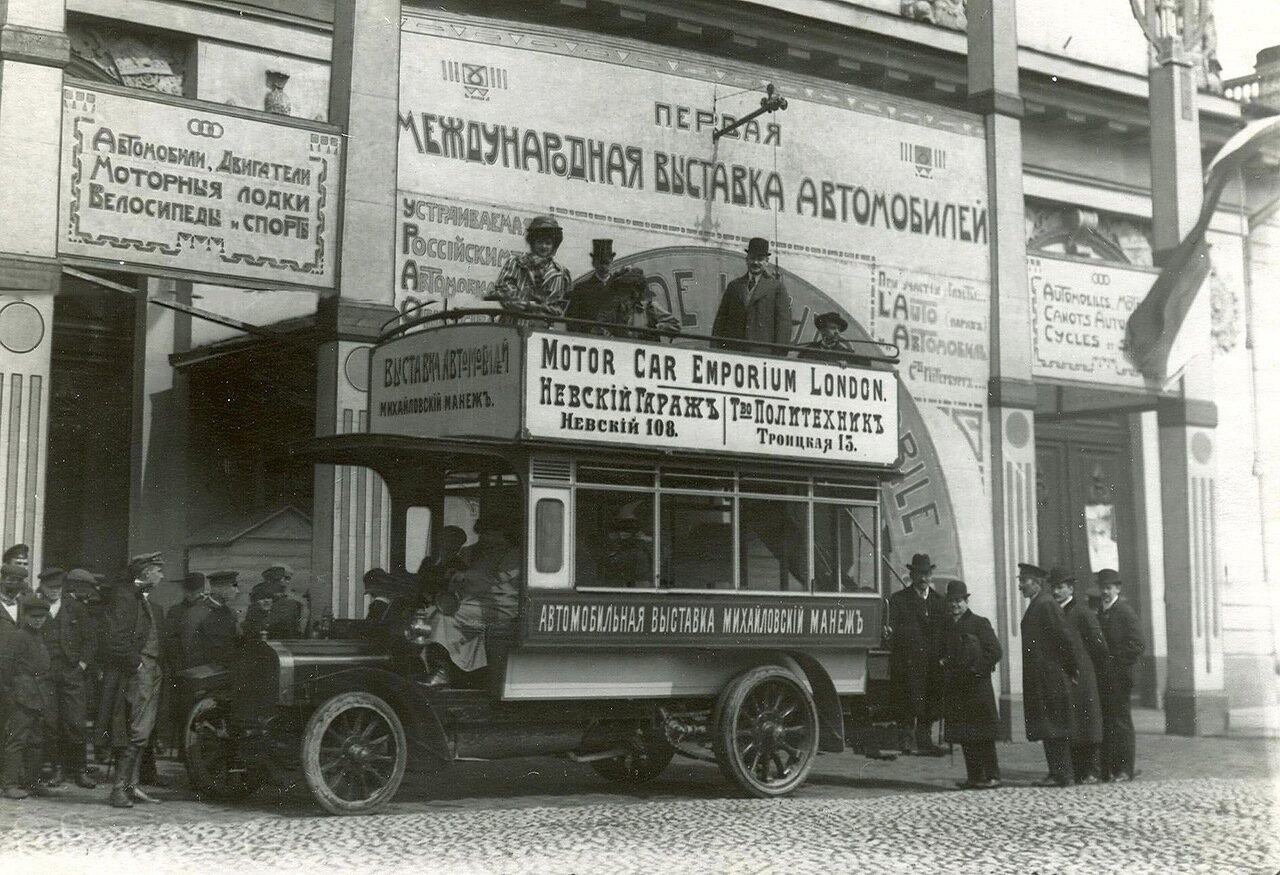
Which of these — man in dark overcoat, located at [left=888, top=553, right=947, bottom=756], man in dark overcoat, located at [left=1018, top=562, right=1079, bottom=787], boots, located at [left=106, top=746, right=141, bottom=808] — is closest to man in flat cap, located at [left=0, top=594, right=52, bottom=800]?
boots, located at [left=106, top=746, right=141, bottom=808]

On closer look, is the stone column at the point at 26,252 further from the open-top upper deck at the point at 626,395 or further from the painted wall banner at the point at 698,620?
the painted wall banner at the point at 698,620

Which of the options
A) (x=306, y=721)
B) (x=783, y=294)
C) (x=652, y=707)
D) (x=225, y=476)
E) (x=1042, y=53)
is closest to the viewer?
(x=306, y=721)

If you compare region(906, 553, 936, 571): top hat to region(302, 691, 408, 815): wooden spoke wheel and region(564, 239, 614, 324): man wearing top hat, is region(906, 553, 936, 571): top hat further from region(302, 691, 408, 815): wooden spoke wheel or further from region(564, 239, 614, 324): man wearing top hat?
region(302, 691, 408, 815): wooden spoke wheel

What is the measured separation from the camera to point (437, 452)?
955 cm

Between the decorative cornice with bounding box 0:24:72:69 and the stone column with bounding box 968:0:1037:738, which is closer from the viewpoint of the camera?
the decorative cornice with bounding box 0:24:72:69

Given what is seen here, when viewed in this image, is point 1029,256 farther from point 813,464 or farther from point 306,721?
point 306,721

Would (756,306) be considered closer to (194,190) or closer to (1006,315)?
(194,190)

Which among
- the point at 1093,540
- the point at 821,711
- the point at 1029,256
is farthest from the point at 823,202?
the point at 1093,540

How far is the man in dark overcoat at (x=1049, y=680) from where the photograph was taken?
1191cm

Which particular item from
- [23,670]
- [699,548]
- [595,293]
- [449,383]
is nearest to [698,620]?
[699,548]

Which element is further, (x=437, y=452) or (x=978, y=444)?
(x=978, y=444)

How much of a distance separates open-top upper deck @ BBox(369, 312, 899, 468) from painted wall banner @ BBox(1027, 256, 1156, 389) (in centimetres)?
562

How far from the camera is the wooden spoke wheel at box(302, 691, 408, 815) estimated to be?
8.81 m

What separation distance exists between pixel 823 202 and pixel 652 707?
6585 millimetres
